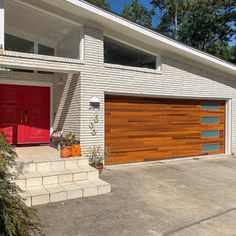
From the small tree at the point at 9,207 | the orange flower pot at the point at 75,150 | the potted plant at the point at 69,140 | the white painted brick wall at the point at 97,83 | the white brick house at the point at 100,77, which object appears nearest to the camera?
the small tree at the point at 9,207

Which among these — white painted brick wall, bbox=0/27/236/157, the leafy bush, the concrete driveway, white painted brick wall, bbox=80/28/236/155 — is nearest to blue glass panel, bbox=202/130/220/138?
white painted brick wall, bbox=80/28/236/155

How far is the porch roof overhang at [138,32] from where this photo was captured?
23.2 ft

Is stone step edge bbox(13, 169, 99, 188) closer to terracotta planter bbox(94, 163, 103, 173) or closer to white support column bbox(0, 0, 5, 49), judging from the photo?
terracotta planter bbox(94, 163, 103, 173)

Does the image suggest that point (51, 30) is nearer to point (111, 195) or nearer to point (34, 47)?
point (34, 47)

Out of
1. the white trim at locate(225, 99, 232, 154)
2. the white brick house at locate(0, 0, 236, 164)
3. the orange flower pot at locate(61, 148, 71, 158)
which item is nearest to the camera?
the orange flower pot at locate(61, 148, 71, 158)

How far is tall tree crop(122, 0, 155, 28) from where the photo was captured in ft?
91.6

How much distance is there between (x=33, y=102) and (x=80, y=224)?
18.3 ft

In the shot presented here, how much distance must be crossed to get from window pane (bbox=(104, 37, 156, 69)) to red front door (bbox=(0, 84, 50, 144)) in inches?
96.7

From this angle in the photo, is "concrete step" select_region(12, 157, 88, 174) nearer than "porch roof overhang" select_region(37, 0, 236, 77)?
Yes

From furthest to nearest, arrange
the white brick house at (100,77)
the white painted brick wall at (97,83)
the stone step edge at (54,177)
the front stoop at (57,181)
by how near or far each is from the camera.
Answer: the white painted brick wall at (97,83), the white brick house at (100,77), the stone step edge at (54,177), the front stoop at (57,181)

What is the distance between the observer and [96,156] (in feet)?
24.5

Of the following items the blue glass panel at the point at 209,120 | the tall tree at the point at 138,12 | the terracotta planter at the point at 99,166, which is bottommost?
the terracotta planter at the point at 99,166

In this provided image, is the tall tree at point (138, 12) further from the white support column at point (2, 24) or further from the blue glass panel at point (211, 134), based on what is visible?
the white support column at point (2, 24)

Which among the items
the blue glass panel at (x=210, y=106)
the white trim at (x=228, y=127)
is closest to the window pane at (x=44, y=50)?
the blue glass panel at (x=210, y=106)
